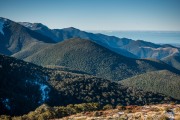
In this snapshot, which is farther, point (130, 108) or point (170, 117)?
point (130, 108)

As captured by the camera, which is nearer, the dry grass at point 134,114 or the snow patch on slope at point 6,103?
the dry grass at point 134,114

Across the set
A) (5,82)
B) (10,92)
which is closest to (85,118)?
(10,92)

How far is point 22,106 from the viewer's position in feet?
570

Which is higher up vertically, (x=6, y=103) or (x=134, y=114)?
(x=134, y=114)

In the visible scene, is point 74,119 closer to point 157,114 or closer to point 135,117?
point 135,117

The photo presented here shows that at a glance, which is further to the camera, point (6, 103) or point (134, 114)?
point (6, 103)

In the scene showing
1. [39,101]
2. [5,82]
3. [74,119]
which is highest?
[74,119]

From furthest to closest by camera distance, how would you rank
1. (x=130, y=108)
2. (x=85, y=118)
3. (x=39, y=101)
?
1. (x=39, y=101)
2. (x=130, y=108)
3. (x=85, y=118)

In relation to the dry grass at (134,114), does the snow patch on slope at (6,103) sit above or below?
below

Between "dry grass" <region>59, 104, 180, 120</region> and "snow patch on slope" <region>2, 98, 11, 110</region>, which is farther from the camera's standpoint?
"snow patch on slope" <region>2, 98, 11, 110</region>

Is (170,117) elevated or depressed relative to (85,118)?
elevated

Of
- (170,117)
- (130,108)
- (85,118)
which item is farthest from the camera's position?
(130,108)

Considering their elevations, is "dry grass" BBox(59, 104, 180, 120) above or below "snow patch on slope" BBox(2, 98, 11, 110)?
above

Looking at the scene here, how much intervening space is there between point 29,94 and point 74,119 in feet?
492
